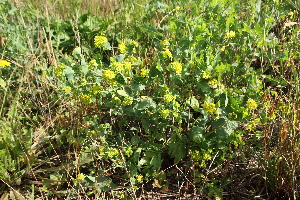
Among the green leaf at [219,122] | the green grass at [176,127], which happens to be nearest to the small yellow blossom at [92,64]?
the green grass at [176,127]

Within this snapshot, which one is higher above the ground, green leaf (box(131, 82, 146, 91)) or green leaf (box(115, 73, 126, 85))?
green leaf (box(115, 73, 126, 85))

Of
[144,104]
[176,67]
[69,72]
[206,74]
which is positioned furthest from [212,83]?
[69,72]

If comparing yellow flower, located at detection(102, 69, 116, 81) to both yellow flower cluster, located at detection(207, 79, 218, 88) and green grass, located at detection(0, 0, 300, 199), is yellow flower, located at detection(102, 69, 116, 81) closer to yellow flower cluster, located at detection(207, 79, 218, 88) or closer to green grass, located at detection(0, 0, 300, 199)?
green grass, located at detection(0, 0, 300, 199)

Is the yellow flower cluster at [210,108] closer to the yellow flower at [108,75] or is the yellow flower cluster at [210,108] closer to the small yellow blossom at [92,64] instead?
the yellow flower at [108,75]

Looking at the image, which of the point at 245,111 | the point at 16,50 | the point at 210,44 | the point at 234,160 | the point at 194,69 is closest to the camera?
the point at 245,111

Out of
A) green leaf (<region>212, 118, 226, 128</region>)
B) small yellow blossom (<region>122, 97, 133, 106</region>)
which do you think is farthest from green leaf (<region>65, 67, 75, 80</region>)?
green leaf (<region>212, 118, 226, 128</region>)

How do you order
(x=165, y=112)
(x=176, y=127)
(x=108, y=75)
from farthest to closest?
(x=176, y=127), (x=165, y=112), (x=108, y=75)

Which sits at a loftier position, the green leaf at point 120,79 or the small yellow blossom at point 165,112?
the green leaf at point 120,79

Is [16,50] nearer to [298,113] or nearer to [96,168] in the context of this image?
[96,168]

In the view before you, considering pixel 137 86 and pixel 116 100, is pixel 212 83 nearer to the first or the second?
pixel 137 86

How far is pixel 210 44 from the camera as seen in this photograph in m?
1.91

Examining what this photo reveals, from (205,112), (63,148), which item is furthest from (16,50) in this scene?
(205,112)

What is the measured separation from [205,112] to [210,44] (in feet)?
1.50

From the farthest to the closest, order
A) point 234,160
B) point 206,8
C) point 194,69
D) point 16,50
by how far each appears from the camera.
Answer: point 16,50 < point 206,8 < point 234,160 < point 194,69
